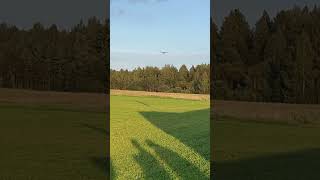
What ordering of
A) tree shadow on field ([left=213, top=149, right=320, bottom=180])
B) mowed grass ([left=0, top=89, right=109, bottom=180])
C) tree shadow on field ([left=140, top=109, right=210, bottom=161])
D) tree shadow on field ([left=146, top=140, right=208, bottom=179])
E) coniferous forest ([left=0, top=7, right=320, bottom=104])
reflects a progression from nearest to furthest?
1. mowed grass ([left=0, top=89, right=109, bottom=180])
2. tree shadow on field ([left=213, top=149, right=320, bottom=180])
3. coniferous forest ([left=0, top=7, right=320, bottom=104])
4. tree shadow on field ([left=146, top=140, right=208, bottom=179])
5. tree shadow on field ([left=140, top=109, right=210, bottom=161])

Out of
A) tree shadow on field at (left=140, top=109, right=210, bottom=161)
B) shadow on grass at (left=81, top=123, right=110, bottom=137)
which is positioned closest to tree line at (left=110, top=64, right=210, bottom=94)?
tree shadow on field at (left=140, top=109, right=210, bottom=161)

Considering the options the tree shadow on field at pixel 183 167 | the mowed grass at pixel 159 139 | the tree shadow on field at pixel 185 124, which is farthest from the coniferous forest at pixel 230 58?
the tree shadow on field at pixel 185 124

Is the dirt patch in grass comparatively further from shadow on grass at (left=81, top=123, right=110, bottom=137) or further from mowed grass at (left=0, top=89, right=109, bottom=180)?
shadow on grass at (left=81, top=123, right=110, bottom=137)

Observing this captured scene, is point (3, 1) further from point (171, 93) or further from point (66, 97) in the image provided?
point (171, 93)

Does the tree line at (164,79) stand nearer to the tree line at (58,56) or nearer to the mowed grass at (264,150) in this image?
the mowed grass at (264,150)

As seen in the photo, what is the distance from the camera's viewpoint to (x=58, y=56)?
6.44m

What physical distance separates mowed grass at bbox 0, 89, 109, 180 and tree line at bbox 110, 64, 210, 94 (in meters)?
12.8

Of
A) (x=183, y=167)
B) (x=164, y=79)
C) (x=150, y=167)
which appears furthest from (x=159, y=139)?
(x=164, y=79)

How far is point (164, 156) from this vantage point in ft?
37.4

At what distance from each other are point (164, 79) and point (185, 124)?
14.3 feet

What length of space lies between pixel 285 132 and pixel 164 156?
16.5ft

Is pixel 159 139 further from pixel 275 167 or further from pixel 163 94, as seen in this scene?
pixel 275 167

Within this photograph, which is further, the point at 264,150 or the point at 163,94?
the point at 163,94

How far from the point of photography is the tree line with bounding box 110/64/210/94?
19922 millimetres
